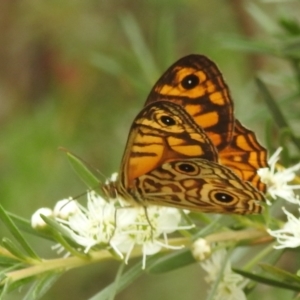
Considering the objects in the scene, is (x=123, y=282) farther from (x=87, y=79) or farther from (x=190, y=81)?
(x=87, y=79)

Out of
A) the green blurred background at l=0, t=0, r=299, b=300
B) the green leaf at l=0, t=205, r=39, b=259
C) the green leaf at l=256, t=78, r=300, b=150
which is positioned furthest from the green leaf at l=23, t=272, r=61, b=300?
the green blurred background at l=0, t=0, r=299, b=300

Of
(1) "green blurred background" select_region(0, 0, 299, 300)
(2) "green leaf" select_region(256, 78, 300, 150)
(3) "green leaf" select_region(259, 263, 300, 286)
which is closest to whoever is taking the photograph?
(3) "green leaf" select_region(259, 263, 300, 286)

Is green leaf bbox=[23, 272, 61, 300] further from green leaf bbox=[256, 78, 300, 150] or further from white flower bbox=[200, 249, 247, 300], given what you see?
green leaf bbox=[256, 78, 300, 150]

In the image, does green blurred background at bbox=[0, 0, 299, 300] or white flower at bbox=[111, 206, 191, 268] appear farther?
green blurred background at bbox=[0, 0, 299, 300]

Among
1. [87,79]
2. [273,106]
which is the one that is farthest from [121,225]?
[87,79]

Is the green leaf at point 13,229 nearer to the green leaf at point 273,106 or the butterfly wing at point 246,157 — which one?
the butterfly wing at point 246,157

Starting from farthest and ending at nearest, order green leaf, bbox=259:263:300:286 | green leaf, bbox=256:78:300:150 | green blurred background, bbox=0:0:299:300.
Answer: green blurred background, bbox=0:0:299:300, green leaf, bbox=256:78:300:150, green leaf, bbox=259:263:300:286

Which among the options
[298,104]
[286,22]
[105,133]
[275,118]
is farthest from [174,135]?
[105,133]

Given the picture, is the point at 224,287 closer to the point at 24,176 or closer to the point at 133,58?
the point at 133,58
